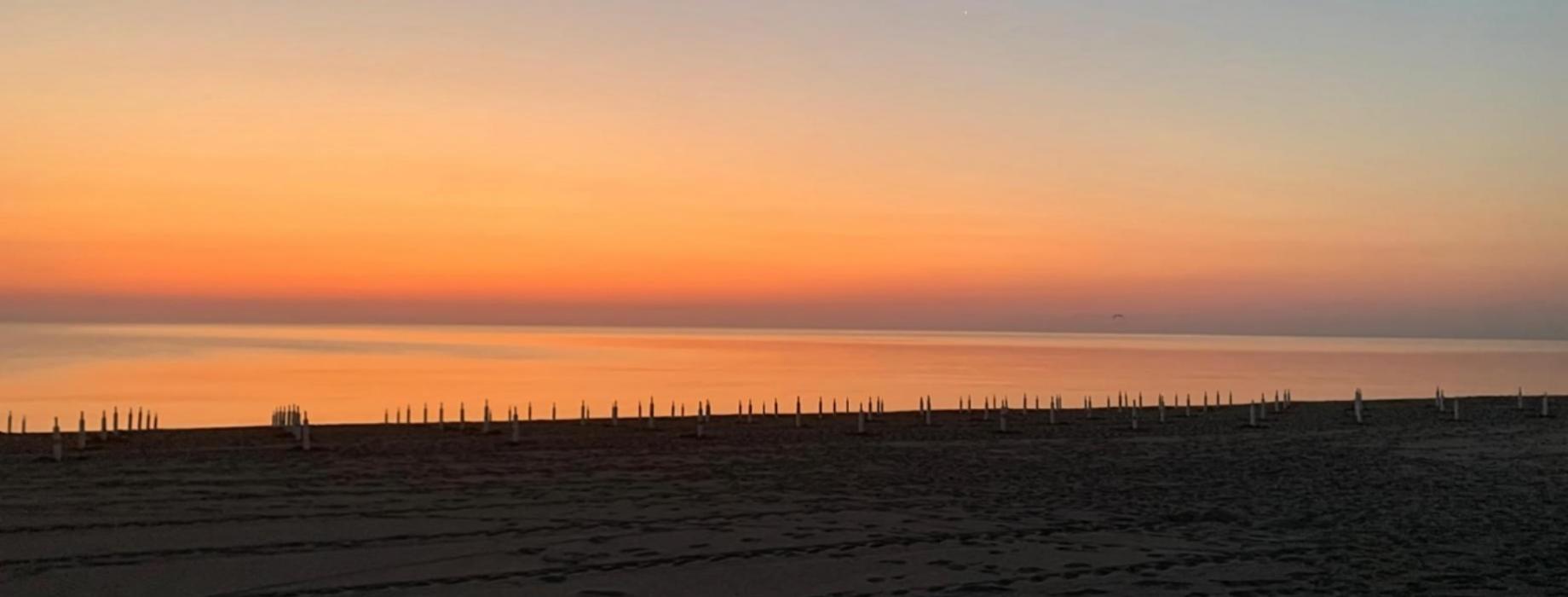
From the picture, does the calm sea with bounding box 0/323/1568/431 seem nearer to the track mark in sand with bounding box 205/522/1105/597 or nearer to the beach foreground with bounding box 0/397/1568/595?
the beach foreground with bounding box 0/397/1568/595

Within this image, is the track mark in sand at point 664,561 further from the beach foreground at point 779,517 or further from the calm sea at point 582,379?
the calm sea at point 582,379

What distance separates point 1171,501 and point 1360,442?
1194 cm

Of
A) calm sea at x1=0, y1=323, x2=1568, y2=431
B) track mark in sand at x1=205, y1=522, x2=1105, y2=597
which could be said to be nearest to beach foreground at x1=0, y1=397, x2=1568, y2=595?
track mark in sand at x1=205, y1=522, x2=1105, y2=597

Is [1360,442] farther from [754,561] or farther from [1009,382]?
[1009,382]

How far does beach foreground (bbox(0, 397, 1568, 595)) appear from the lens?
1165 centimetres

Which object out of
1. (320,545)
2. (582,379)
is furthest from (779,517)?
(582,379)

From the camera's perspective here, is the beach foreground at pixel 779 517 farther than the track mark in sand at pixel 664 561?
Yes

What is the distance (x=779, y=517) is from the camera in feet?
51.1

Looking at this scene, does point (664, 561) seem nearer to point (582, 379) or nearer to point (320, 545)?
point (320, 545)

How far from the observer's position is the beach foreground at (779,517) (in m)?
11.6

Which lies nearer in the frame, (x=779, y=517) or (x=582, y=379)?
(x=779, y=517)

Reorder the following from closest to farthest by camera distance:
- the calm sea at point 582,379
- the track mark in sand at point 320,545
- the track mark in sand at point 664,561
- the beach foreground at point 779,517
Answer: the track mark in sand at point 664,561
the beach foreground at point 779,517
the track mark in sand at point 320,545
the calm sea at point 582,379

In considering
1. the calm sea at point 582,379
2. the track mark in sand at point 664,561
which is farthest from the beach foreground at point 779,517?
the calm sea at point 582,379

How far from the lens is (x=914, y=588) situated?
11.2m
